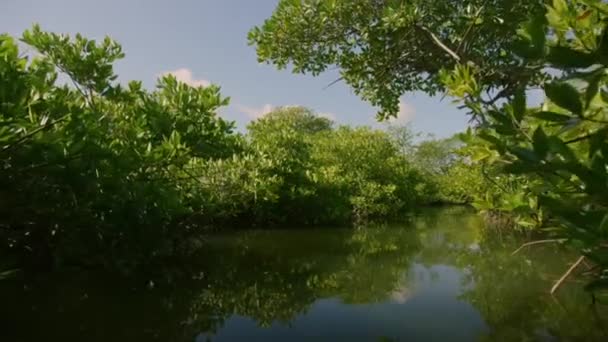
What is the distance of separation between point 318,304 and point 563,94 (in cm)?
501

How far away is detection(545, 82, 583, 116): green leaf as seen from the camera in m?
0.97

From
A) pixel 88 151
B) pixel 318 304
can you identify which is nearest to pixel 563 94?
pixel 88 151

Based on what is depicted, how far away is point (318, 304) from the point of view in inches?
220

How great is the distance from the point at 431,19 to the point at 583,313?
12.3ft

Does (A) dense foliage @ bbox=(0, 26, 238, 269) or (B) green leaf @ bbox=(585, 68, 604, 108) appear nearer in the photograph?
(B) green leaf @ bbox=(585, 68, 604, 108)

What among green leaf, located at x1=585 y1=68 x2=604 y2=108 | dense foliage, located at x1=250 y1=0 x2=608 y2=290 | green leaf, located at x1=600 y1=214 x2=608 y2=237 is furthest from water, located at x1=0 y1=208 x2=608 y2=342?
green leaf, located at x1=585 y1=68 x2=604 y2=108

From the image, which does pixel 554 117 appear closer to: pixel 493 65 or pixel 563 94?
pixel 563 94

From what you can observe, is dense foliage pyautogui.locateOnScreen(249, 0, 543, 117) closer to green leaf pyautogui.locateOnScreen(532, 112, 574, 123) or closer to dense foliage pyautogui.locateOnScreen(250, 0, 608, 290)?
dense foliage pyautogui.locateOnScreen(250, 0, 608, 290)

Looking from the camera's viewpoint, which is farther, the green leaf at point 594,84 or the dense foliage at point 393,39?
the dense foliage at point 393,39

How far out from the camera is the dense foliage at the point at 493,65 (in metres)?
Result: 1.03

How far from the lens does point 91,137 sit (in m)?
3.72

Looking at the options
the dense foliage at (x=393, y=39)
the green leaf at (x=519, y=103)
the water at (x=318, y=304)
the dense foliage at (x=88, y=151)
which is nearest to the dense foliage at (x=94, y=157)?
the dense foliage at (x=88, y=151)

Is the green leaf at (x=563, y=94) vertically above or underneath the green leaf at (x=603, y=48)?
underneath

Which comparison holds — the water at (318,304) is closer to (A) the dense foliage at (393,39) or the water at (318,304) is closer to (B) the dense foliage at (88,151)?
(B) the dense foliage at (88,151)
